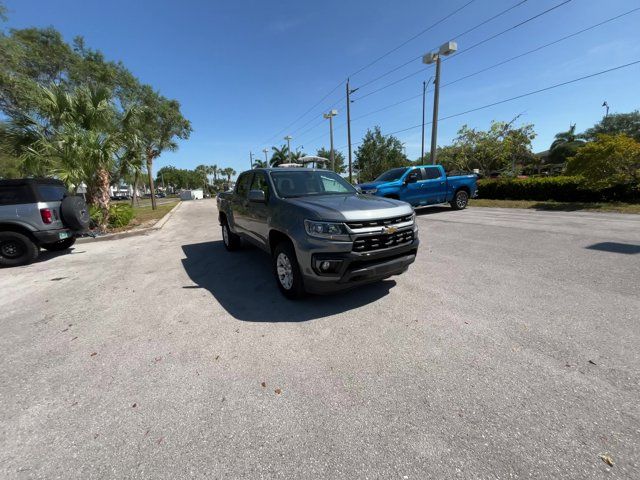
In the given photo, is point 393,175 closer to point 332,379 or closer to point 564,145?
point 332,379

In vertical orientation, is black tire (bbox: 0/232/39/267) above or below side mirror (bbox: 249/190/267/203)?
below

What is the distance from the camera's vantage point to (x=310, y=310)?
366 centimetres

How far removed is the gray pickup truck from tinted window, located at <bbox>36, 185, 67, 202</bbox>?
5602mm

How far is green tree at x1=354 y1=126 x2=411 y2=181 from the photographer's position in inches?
1350

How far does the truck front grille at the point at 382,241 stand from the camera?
335 cm

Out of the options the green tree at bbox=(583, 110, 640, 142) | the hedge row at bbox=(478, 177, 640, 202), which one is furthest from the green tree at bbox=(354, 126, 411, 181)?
the green tree at bbox=(583, 110, 640, 142)

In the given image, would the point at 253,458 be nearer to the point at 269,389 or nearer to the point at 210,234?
the point at 269,389

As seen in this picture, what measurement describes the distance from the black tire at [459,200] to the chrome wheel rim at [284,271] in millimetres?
11008

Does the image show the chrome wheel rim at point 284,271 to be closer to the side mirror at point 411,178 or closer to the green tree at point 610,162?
the side mirror at point 411,178

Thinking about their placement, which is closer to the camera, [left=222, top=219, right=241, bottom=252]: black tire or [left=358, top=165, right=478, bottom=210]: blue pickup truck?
[left=222, top=219, right=241, bottom=252]: black tire

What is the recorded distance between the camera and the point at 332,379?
242 cm

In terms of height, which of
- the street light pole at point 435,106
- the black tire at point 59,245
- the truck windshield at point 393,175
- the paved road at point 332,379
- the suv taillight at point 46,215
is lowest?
the paved road at point 332,379

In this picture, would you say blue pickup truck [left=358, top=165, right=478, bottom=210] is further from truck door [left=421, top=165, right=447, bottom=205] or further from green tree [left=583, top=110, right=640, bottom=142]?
green tree [left=583, top=110, right=640, bottom=142]

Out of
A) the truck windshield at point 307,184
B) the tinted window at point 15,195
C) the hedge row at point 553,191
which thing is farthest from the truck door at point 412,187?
the tinted window at point 15,195
